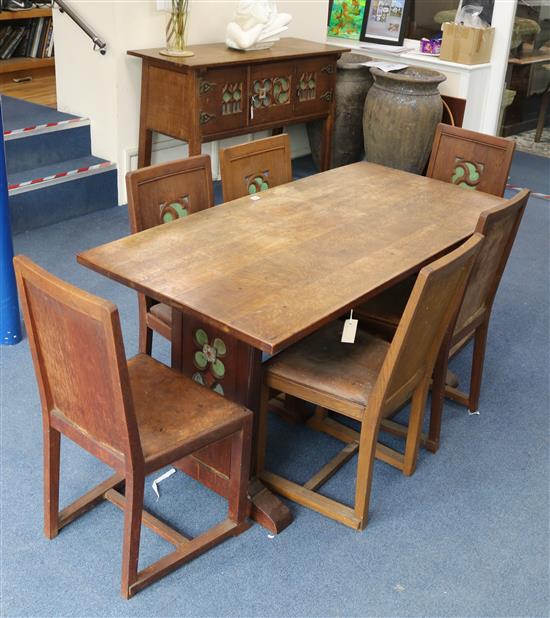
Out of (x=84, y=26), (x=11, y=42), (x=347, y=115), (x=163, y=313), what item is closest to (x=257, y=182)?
(x=163, y=313)

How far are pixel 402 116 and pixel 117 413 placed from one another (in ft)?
11.7

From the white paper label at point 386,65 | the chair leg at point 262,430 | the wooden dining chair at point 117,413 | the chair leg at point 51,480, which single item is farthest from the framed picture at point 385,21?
the chair leg at point 51,480

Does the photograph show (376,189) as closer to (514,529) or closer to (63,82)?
(514,529)

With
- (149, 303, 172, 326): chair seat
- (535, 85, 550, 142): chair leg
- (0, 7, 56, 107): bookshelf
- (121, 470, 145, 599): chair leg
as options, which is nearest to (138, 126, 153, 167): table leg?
(0, 7, 56, 107): bookshelf

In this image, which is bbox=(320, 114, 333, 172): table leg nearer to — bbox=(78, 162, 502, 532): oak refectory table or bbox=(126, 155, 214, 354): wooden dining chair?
bbox=(78, 162, 502, 532): oak refectory table

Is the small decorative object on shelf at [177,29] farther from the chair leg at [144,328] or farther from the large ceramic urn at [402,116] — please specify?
the chair leg at [144,328]

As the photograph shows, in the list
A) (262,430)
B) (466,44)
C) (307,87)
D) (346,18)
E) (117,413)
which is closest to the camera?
(117,413)

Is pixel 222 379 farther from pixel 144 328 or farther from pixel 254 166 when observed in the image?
pixel 254 166

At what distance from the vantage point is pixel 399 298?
112 inches

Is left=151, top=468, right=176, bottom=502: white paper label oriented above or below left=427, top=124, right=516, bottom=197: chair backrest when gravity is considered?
below

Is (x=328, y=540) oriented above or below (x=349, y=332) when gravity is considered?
below

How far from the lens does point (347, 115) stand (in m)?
5.28

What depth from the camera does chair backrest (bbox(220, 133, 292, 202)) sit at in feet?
9.55

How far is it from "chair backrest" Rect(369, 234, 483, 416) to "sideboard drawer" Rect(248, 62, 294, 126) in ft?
7.95
